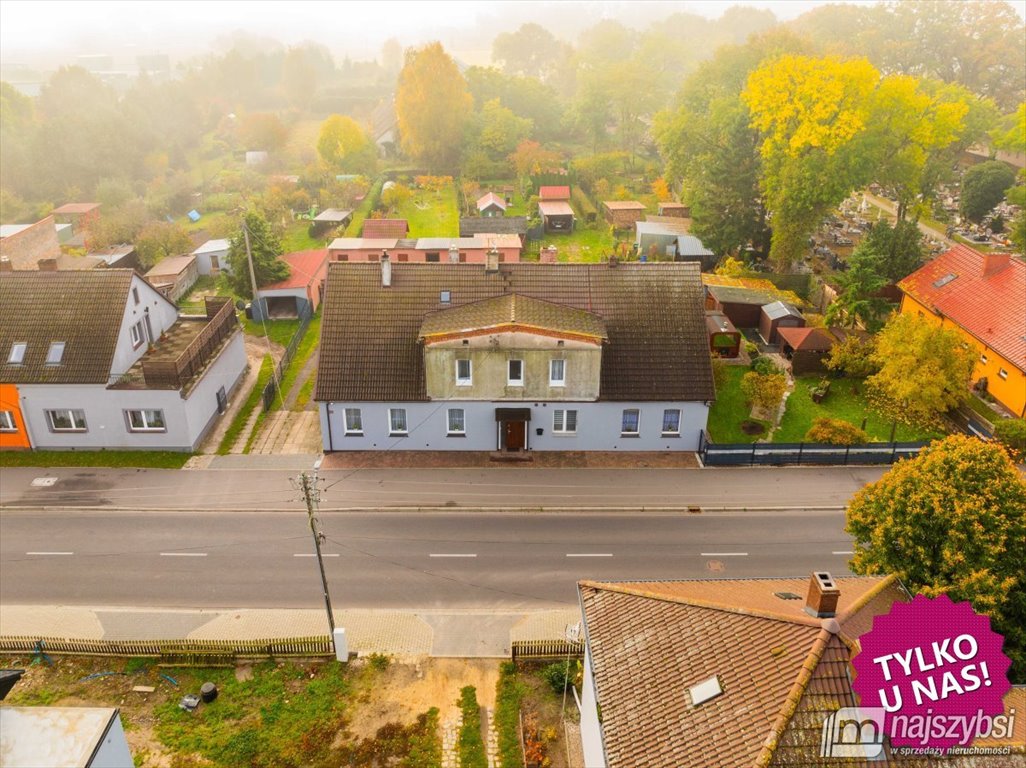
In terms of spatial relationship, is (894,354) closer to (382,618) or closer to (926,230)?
(382,618)

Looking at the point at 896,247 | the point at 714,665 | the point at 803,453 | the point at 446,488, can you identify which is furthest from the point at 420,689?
the point at 896,247

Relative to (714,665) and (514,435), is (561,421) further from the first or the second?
(714,665)

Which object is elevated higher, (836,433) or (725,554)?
(836,433)

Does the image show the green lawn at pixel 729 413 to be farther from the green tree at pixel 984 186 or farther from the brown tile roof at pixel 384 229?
the green tree at pixel 984 186

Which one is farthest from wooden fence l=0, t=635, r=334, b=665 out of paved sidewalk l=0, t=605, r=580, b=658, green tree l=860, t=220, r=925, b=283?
green tree l=860, t=220, r=925, b=283

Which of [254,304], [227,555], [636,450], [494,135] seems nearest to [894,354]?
[636,450]

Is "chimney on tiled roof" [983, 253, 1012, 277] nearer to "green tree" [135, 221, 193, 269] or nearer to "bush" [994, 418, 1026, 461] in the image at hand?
"bush" [994, 418, 1026, 461]
